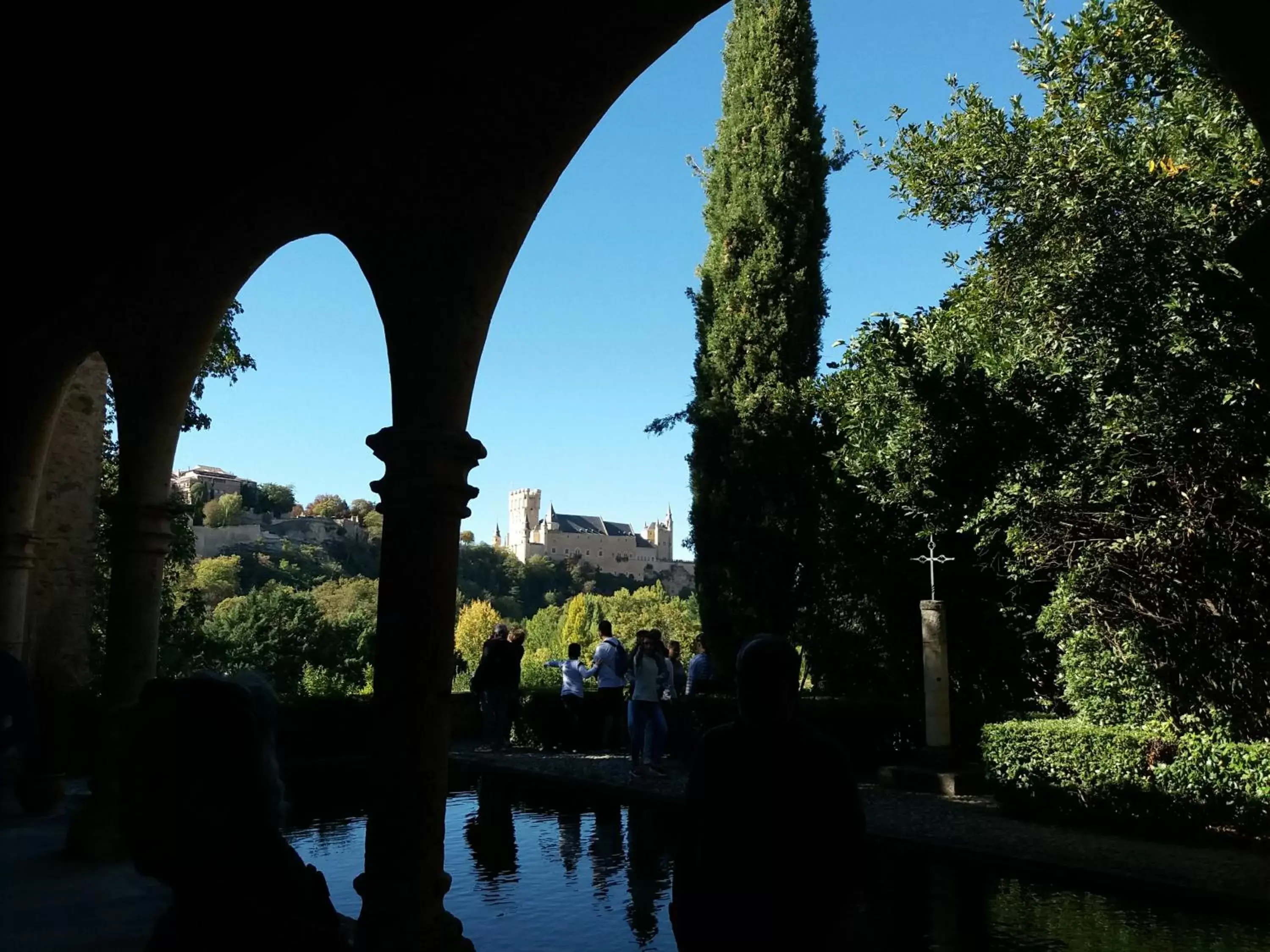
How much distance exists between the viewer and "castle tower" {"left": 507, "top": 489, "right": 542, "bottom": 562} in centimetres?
11969

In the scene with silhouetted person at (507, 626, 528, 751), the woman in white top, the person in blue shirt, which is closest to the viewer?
the woman in white top

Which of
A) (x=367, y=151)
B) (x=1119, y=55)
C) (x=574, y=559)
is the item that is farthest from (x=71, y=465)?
(x=574, y=559)

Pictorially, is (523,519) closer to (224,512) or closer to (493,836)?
(224,512)

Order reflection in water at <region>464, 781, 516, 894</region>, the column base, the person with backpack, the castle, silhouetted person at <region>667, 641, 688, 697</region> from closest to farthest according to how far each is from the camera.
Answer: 1. the column base
2. reflection in water at <region>464, 781, 516, 894</region>
3. the person with backpack
4. silhouetted person at <region>667, 641, 688, 697</region>
5. the castle

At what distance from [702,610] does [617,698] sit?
7.98 feet

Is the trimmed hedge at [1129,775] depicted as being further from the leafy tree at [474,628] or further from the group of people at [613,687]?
the leafy tree at [474,628]

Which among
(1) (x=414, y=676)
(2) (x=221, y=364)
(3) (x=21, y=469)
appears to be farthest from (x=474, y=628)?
(1) (x=414, y=676)

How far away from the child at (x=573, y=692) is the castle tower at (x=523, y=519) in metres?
106

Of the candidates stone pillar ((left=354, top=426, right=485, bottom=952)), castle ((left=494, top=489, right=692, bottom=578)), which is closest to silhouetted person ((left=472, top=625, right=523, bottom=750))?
stone pillar ((left=354, top=426, right=485, bottom=952))

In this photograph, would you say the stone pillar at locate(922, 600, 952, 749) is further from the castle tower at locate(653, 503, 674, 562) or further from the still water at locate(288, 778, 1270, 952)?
the castle tower at locate(653, 503, 674, 562)

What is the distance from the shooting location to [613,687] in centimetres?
1216

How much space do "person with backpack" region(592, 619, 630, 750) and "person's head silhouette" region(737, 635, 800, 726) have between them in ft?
27.6

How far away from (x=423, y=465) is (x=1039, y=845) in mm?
5060

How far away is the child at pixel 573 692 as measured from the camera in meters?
12.3
